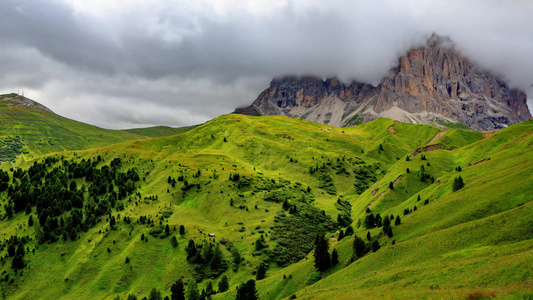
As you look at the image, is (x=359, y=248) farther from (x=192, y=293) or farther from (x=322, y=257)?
(x=192, y=293)

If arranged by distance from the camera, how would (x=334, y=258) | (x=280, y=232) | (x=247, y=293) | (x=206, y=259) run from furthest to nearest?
(x=280, y=232) < (x=206, y=259) < (x=334, y=258) < (x=247, y=293)

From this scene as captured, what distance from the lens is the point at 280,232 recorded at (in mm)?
137375

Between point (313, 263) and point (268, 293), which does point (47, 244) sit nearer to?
point (268, 293)

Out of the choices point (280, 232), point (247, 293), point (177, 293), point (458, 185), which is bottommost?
point (177, 293)

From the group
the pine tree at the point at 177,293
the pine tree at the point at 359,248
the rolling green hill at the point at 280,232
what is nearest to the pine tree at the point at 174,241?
the rolling green hill at the point at 280,232

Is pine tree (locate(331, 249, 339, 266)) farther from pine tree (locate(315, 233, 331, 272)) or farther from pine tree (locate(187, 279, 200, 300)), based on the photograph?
pine tree (locate(187, 279, 200, 300))

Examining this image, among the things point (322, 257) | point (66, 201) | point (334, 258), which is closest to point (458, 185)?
point (334, 258)

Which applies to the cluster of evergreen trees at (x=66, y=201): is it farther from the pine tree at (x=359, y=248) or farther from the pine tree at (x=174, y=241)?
the pine tree at (x=359, y=248)

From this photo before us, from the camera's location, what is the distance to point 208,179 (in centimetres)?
18812

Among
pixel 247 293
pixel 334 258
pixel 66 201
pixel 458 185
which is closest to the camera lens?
pixel 247 293

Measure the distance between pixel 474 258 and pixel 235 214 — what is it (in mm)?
120095

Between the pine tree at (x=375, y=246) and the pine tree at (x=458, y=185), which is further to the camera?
the pine tree at (x=458, y=185)

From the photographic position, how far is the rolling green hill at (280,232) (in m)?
52.0

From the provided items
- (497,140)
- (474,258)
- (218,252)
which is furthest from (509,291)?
(497,140)
